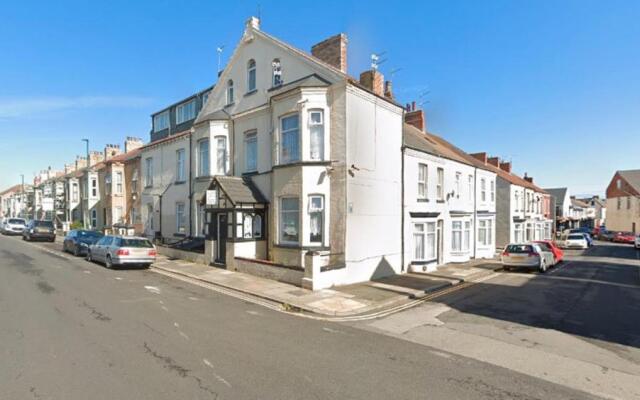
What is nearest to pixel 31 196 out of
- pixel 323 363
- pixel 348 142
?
pixel 348 142

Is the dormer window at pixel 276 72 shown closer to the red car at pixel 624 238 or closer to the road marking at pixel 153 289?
the road marking at pixel 153 289

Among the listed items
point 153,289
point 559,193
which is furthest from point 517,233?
point 559,193

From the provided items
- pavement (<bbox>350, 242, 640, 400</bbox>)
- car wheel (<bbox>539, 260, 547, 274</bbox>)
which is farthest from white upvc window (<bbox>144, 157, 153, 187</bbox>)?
car wheel (<bbox>539, 260, 547, 274</bbox>)

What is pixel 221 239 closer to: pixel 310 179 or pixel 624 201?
pixel 310 179

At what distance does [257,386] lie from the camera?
199 inches

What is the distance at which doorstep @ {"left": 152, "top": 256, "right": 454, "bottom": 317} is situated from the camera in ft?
33.9

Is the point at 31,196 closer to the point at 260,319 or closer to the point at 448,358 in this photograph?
the point at 260,319

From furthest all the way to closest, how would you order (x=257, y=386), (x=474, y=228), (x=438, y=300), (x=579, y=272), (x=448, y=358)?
(x=474, y=228)
(x=579, y=272)
(x=438, y=300)
(x=448, y=358)
(x=257, y=386)

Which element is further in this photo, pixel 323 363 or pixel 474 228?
pixel 474 228

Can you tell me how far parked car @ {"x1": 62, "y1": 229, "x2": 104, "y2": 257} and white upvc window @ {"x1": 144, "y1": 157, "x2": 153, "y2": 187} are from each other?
19.4 ft

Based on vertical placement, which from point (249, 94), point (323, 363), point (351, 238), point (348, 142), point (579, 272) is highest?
point (249, 94)

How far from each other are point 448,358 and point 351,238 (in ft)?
26.1

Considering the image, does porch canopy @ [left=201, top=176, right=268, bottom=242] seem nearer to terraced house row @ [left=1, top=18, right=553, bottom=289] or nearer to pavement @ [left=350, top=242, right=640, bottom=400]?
terraced house row @ [left=1, top=18, right=553, bottom=289]

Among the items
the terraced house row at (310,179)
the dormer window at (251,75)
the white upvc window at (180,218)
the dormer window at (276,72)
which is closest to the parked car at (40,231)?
the terraced house row at (310,179)
